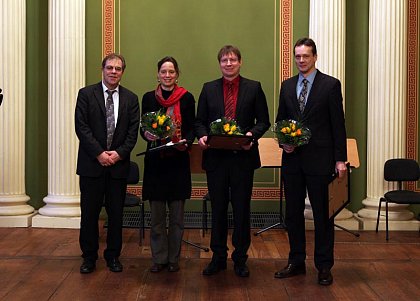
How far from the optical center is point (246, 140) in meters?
4.44

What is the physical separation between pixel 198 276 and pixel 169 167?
0.88 metres

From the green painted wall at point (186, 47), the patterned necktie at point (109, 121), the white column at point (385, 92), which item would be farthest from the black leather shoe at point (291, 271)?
the green painted wall at point (186, 47)

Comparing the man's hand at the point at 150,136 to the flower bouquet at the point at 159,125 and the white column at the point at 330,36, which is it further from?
the white column at the point at 330,36

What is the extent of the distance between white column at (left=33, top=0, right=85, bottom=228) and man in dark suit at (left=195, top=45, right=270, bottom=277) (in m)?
2.68

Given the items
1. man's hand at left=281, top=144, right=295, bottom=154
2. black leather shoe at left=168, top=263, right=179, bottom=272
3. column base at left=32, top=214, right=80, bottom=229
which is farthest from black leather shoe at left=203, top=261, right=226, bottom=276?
column base at left=32, top=214, right=80, bottom=229

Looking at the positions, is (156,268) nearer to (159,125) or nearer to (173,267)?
(173,267)

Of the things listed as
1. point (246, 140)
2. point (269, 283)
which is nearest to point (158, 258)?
point (269, 283)

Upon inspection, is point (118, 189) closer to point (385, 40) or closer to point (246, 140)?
point (246, 140)

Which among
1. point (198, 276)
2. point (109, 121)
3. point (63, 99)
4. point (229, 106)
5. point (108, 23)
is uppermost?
point (108, 23)

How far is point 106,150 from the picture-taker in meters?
4.83

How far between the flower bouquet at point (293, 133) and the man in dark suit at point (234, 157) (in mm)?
254

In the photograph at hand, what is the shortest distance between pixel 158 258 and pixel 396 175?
3204 millimetres

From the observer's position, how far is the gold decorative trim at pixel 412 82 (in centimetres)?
735

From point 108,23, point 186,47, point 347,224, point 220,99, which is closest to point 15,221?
point 108,23
